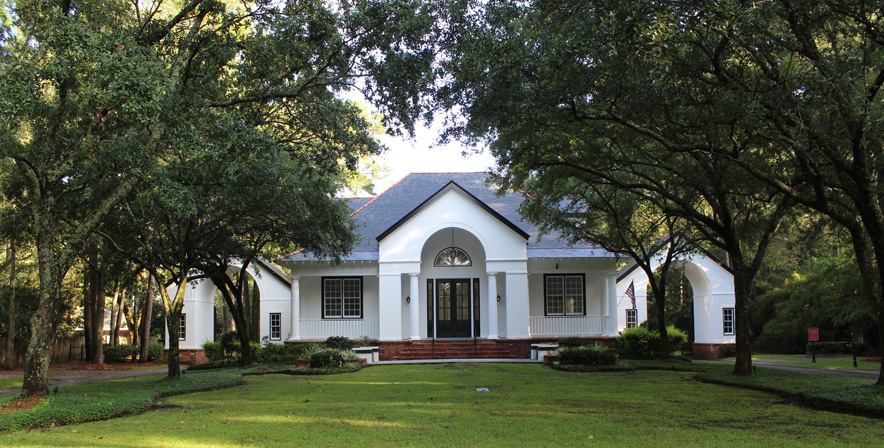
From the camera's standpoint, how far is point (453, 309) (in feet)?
82.9

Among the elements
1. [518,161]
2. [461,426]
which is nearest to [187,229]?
[518,161]

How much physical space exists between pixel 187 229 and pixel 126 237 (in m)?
1.55

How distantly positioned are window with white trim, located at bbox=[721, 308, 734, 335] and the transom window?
37.5 ft

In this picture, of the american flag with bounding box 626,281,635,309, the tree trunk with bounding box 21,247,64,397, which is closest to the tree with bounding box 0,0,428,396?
the tree trunk with bounding box 21,247,64,397

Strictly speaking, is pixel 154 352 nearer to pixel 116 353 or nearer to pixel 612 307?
pixel 116 353

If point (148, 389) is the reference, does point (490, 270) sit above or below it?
above

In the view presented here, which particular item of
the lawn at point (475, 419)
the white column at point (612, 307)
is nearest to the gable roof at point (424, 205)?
the white column at point (612, 307)

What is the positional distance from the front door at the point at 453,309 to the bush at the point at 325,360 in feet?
24.6

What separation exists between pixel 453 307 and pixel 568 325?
15.3ft

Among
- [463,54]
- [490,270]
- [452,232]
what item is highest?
[463,54]

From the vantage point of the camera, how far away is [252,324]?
44.8 meters

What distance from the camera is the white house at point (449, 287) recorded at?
23.3 metres

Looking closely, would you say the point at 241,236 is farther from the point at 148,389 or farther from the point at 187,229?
the point at 148,389

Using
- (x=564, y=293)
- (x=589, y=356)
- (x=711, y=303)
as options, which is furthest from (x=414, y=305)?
(x=711, y=303)
